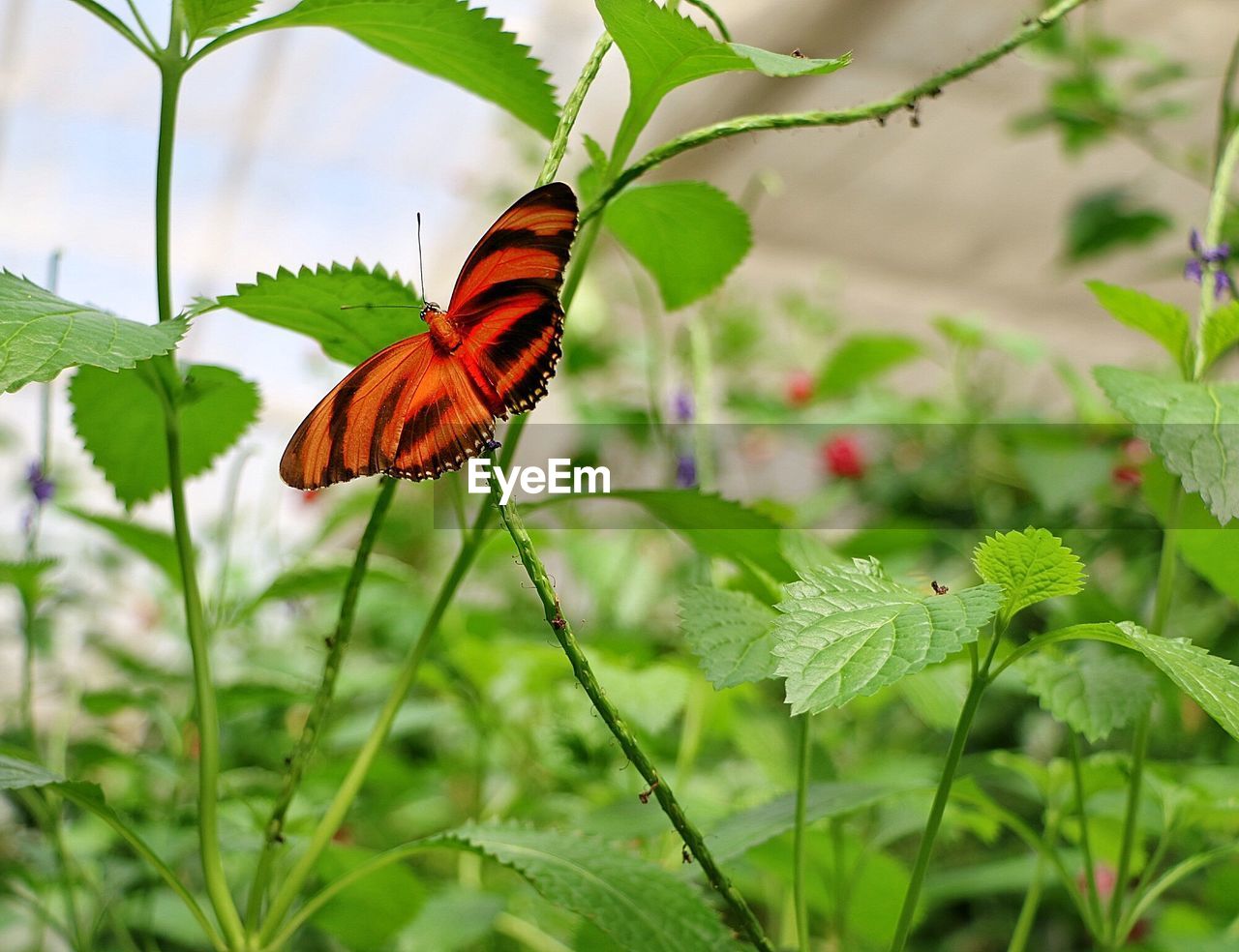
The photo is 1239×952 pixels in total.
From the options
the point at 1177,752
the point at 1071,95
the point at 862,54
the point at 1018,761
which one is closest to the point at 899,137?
the point at 862,54

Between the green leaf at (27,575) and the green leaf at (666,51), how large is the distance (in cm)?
40

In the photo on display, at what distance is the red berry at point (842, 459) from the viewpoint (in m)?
1.62

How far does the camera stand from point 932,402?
1450 mm

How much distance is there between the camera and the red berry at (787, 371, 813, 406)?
5.08ft

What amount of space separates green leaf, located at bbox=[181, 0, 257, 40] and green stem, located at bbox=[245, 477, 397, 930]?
0.19m

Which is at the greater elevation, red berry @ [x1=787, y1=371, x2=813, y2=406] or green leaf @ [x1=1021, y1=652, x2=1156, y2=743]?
red berry @ [x1=787, y1=371, x2=813, y2=406]

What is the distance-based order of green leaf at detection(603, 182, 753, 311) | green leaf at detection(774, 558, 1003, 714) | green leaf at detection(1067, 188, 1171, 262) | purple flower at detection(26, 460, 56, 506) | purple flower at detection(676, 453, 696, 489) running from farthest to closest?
green leaf at detection(1067, 188, 1171, 262)
purple flower at detection(676, 453, 696, 489)
purple flower at detection(26, 460, 56, 506)
green leaf at detection(603, 182, 753, 311)
green leaf at detection(774, 558, 1003, 714)

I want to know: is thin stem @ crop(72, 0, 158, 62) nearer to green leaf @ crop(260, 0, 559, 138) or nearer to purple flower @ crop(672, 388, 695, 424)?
green leaf @ crop(260, 0, 559, 138)

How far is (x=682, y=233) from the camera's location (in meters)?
0.53

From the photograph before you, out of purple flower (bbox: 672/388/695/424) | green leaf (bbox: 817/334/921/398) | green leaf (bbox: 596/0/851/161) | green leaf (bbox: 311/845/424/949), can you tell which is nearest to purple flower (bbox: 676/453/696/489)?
purple flower (bbox: 672/388/695/424)

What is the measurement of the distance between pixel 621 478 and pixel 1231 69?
3.48 ft

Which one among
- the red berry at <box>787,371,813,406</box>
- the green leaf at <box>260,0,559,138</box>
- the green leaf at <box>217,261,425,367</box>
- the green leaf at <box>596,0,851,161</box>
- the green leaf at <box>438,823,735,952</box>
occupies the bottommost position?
the green leaf at <box>438,823,735,952</box>

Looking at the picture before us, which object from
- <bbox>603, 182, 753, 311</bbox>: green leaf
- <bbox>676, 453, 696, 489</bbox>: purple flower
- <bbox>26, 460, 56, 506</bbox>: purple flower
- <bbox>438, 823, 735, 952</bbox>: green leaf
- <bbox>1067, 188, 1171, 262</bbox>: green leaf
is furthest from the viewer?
<bbox>1067, 188, 1171, 262</bbox>: green leaf

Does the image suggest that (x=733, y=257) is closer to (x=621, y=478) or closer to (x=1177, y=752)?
(x=1177, y=752)
